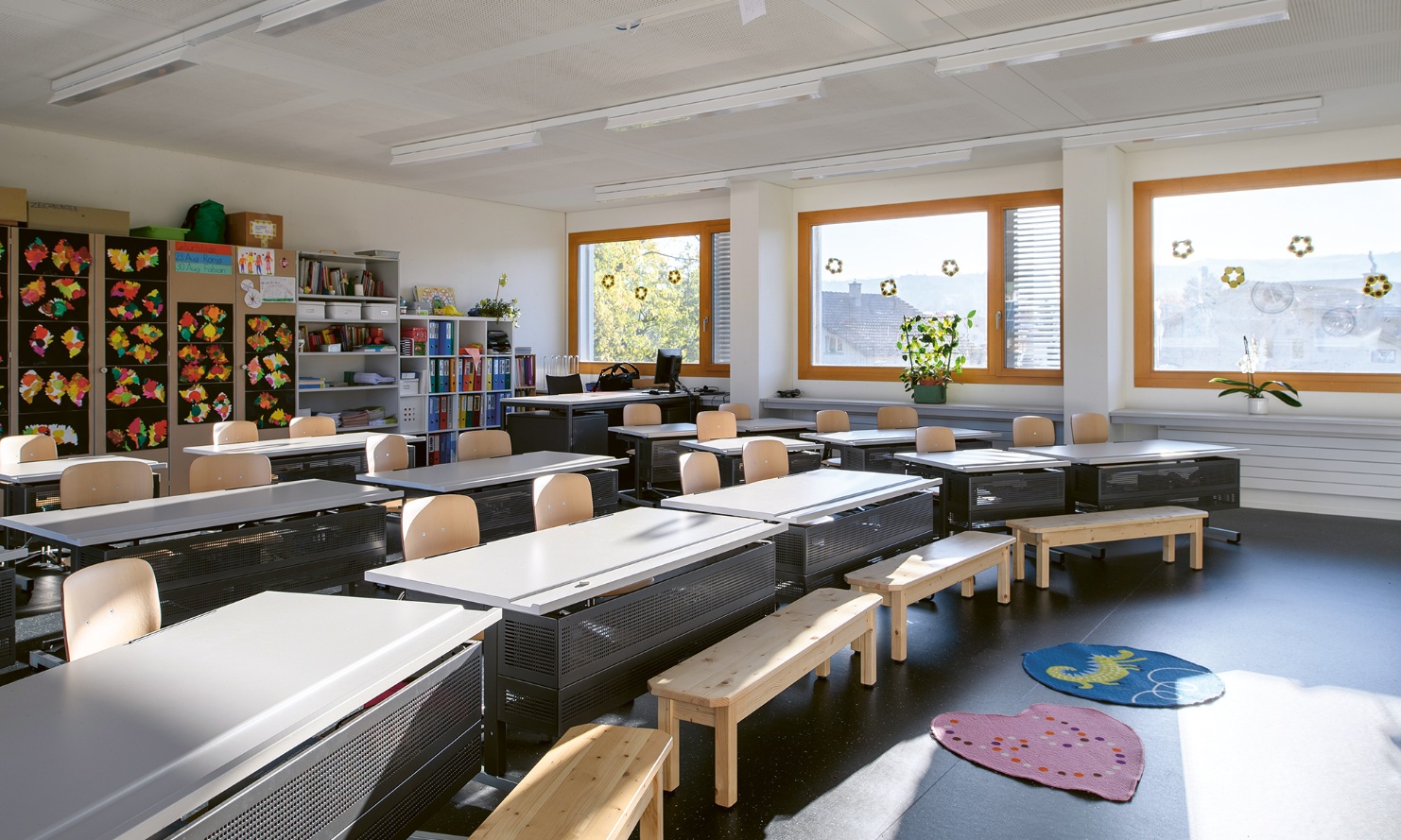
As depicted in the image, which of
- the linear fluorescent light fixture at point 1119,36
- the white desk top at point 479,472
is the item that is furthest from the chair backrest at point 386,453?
the linear fluorescent light fixture at point 1119,36

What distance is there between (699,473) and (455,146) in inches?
170

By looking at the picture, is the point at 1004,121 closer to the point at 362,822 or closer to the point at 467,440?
the point at 467,440

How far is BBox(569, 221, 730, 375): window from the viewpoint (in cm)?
1059

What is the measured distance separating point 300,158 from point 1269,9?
7559mm

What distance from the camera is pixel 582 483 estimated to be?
4180 mm

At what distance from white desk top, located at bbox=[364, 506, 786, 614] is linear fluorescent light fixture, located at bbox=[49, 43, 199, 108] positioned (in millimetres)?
3763

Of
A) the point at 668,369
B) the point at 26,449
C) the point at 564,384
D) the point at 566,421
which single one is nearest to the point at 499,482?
the point at 26,449

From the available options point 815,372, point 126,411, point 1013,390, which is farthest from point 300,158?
point 1013,390

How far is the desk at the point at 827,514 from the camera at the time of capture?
415 cm

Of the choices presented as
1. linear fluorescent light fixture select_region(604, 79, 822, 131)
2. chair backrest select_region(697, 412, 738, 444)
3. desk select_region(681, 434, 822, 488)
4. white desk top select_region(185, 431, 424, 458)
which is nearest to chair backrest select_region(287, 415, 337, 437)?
white desk top select_region(185, 431, 424, 458)

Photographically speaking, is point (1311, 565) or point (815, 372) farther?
point (815, 372)

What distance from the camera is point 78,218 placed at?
23.0ft

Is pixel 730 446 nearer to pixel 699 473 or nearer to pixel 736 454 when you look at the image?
pixel 736 454

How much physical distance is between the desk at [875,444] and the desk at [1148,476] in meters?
0.81
